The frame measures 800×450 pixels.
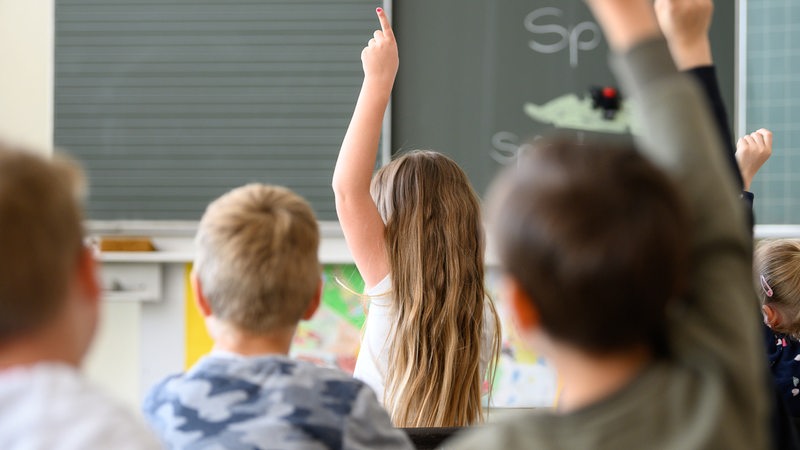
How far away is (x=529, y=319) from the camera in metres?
0.80

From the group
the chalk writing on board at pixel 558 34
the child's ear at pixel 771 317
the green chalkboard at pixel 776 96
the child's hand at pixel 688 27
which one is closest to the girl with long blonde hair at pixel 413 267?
the child's ear at pixel 771 317

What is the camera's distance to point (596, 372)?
2.65 ft

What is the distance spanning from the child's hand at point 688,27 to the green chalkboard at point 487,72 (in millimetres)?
2714

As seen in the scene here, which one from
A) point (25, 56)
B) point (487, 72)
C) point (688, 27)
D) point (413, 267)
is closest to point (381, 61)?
point (413, 267)

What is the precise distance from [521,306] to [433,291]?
1128mm

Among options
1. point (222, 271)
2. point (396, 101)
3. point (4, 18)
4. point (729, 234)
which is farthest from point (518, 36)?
point (729, 234)

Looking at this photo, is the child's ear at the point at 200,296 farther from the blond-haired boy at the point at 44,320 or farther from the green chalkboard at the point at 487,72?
the green chalkboard at the point at 487,72

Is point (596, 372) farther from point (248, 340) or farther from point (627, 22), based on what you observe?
point (248, 340)

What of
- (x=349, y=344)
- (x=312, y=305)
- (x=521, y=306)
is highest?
(x=521, y=306)

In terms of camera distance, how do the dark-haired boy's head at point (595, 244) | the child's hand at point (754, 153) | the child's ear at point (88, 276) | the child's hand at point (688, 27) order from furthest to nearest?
the child's hand at point (754, 153), the child's hand at point (688, 27), the child's ear at point (88, 276), the dark-haired boy's head at point (595, 244)

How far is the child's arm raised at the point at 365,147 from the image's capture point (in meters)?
1.84

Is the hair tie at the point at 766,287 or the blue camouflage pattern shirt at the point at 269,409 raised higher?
the blue camouflage pattern shirt at the point at 269,409

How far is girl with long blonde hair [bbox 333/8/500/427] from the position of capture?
186 centimetres

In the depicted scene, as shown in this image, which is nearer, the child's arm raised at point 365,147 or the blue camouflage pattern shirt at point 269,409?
the blue camouflage pattern shirt at point 269,409
